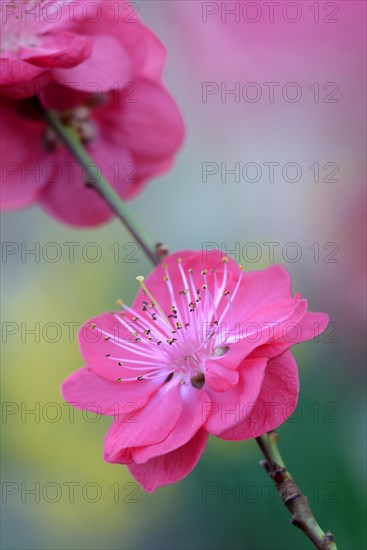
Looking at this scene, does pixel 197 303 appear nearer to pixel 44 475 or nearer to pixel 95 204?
pixel 95 204

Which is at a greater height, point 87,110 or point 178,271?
point 87,110

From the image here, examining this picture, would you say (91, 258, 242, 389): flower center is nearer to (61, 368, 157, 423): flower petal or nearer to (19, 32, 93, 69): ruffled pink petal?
(61, 368, 157, 423): flower petal

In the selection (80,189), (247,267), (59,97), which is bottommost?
(247,267)

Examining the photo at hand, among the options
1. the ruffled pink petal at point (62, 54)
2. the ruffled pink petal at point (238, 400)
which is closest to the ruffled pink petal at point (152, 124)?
the ruffled pink petal at point (62, 54)

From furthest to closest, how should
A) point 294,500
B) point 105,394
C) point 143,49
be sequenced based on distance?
point 143,49 → point 105,394 → point 294,500

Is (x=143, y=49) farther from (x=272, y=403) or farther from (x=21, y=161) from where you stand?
(x=272, y=403)

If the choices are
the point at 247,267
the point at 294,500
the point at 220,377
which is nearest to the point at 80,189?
the point at 220,377

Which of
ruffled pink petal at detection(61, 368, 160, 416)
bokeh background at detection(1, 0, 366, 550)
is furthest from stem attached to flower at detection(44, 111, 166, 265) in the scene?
bokeh background at detection(1, 0, 366, 550)
